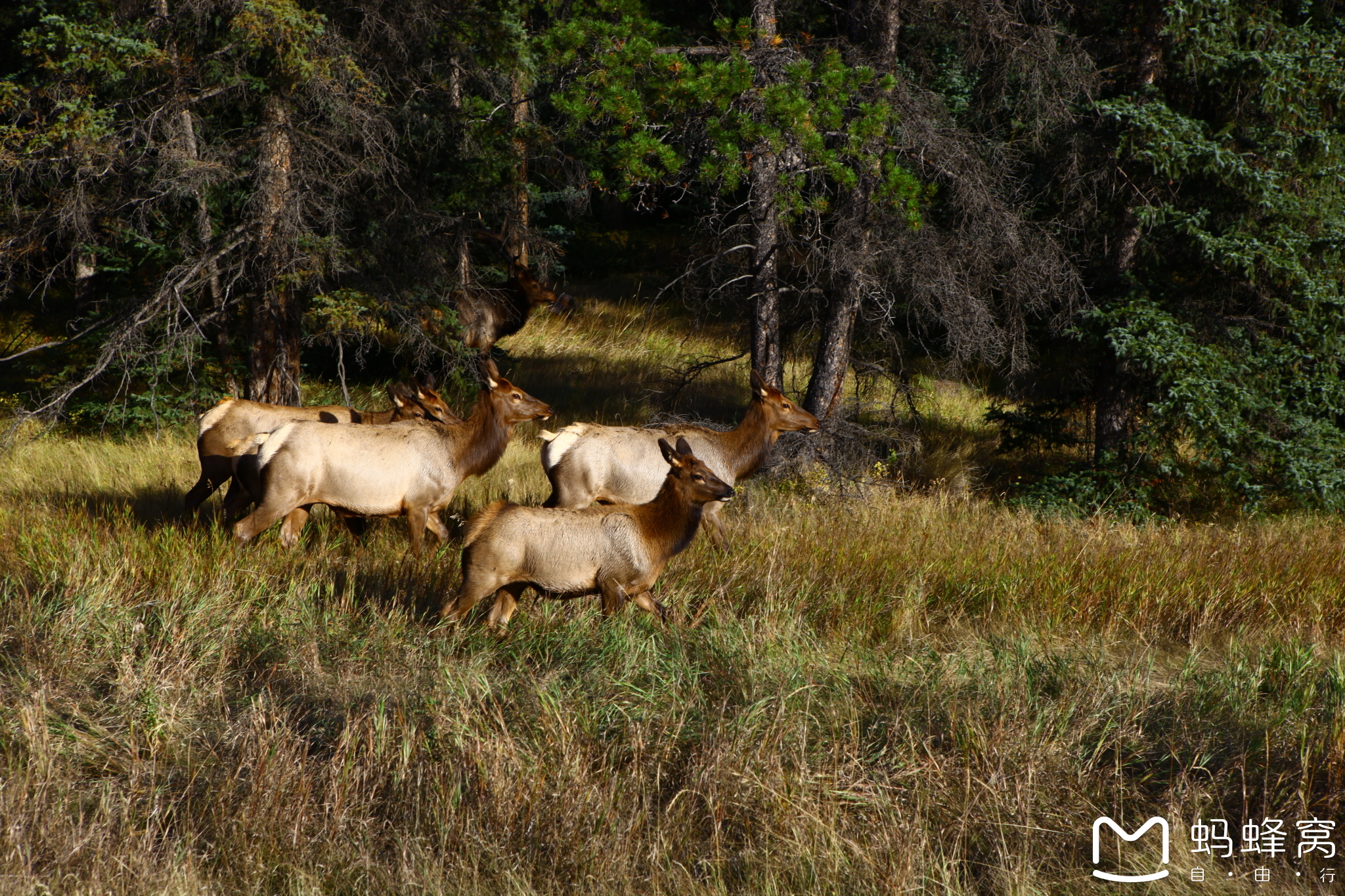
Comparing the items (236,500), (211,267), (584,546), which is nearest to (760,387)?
(584,546)

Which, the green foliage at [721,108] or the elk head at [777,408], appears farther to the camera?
the elk head at [777,408]

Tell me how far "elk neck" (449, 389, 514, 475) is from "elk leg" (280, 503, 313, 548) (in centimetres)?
131

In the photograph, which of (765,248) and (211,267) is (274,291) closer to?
(211,267)

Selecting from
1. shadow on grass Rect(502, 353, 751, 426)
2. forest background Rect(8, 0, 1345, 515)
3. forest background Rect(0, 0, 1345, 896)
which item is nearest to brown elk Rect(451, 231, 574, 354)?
forest background Rect(0, 0, 1345, 896)

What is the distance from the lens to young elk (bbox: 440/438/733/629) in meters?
6.40

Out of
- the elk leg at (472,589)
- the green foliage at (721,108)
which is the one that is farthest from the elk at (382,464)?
the green foliage at (721,108)

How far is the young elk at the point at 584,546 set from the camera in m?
6.40

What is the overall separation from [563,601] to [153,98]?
8.86 metres

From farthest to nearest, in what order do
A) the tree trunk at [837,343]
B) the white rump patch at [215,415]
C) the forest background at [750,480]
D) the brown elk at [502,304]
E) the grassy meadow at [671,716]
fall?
the brown elk at [502,304], the tree trunk at [837,343], the white rump patch at [215,415], the forest background at [750,480], the grassy meadow at [671,716]

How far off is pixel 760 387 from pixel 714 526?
1.39 meters

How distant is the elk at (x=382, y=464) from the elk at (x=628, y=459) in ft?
2.09

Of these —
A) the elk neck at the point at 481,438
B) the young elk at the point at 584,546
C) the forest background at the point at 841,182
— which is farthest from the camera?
the forest background at the point at 841,182

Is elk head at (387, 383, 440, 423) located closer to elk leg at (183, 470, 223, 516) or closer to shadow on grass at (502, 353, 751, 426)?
elk leg at (183, 470, 223, 516)

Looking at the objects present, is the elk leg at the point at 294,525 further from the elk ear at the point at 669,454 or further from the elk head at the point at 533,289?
the elk head at the point at 533,289
